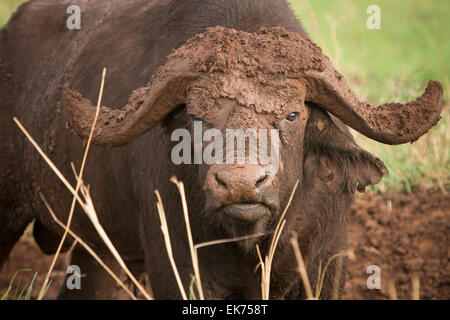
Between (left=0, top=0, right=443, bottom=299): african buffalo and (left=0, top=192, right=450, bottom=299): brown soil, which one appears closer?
(left=0, top=0, right=443, bottom=299): african buffalo

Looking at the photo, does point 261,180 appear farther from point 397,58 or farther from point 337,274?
point 397,58

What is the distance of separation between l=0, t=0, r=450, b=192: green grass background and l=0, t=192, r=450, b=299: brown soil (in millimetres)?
330

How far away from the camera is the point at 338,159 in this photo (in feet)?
15.0

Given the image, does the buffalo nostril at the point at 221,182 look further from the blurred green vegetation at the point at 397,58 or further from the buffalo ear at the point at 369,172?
the blurred green vegetation at the point at 397,58

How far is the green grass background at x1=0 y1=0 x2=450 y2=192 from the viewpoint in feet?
25.4

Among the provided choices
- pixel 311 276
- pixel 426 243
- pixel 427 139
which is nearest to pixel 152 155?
pixel 311 276

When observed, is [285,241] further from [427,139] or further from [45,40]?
[427,139]

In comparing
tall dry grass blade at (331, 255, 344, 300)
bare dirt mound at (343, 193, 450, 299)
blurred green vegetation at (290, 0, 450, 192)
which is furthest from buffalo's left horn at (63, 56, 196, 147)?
blurred green vegetation at (290, 0, 450, 192)

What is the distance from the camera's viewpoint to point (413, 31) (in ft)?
48.9

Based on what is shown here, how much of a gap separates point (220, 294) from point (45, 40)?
2.97m

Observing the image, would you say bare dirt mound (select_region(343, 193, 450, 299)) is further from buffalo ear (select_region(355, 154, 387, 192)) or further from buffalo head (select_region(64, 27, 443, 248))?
buffalo head (select_region(64, 27, 443, 248))

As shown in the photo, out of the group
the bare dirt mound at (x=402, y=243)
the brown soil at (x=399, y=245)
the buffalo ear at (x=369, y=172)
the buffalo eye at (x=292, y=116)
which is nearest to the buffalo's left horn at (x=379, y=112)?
the buffalo eye at (x=292, y=116)

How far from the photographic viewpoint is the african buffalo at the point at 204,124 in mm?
4059

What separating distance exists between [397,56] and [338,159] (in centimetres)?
951
